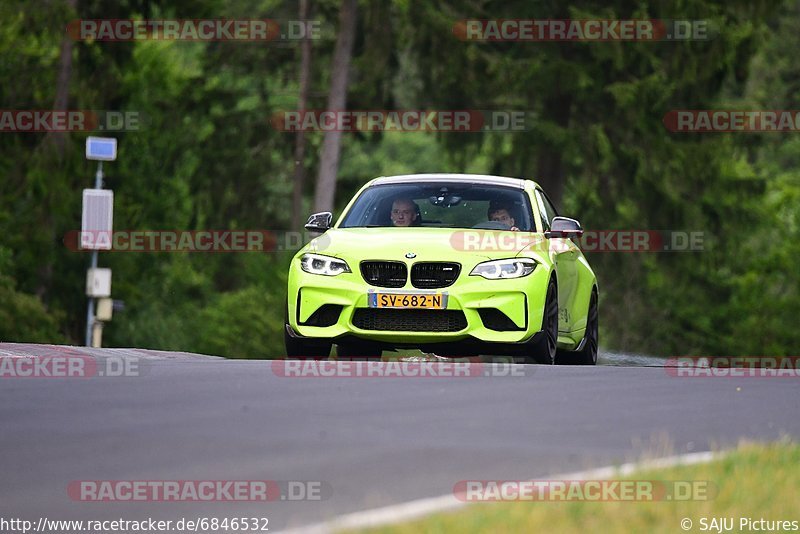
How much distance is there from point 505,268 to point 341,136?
30.4 meters

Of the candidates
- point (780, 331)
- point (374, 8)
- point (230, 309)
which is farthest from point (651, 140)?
point (780, 331)

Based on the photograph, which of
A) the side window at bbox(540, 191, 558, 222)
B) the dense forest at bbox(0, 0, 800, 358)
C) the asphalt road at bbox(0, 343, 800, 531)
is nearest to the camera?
the asphalt road at bbox(0, 343, 800, 531)

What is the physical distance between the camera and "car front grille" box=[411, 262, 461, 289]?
618 inches

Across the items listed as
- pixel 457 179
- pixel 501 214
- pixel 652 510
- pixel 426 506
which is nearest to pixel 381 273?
pixel 501 214

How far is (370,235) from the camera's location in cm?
Result: 1631

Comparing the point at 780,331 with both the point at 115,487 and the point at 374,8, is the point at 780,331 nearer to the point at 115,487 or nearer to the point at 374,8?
the point at 374,8

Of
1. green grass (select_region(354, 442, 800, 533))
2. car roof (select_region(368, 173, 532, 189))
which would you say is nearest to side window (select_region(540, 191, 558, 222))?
car roof (select_region(368, 173, 532, 189))

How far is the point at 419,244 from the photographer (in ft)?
52.0

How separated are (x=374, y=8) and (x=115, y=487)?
38.0 metres

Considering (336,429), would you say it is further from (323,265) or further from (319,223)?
(319,223)

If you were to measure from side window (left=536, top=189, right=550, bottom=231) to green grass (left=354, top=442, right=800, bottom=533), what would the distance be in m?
9.12

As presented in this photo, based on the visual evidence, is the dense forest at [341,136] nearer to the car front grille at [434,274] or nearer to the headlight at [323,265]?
the headlight at [323,265]

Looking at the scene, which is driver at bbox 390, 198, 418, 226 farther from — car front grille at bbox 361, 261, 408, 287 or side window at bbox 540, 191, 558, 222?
side window at bbox 540, 191, 558, 222

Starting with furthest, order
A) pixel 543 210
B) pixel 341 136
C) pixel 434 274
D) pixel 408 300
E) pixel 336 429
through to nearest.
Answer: pixel 341 136 → pixel 543 210 → pixel 434 274 → pixel 408 300 → pixel 336 429
